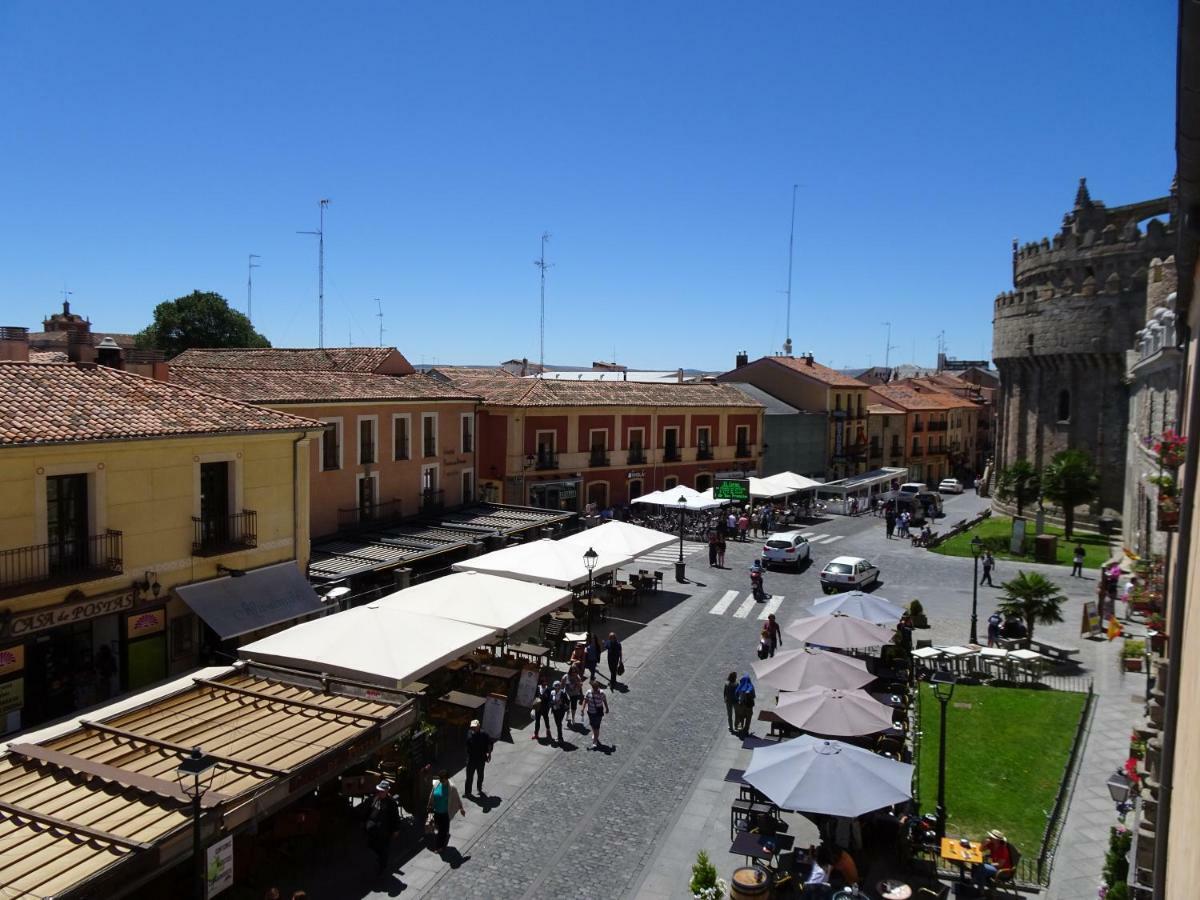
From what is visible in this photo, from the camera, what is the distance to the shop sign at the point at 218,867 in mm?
9430

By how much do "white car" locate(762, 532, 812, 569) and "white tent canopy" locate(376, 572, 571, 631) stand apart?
13.1 metres

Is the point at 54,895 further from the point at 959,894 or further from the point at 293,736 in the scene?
the point at 959,894

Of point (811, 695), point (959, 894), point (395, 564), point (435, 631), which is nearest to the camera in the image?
point (959, 894)

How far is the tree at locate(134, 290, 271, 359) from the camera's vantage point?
211 ft

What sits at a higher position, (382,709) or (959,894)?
(382,709)

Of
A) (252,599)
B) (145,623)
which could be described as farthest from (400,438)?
(145,623)

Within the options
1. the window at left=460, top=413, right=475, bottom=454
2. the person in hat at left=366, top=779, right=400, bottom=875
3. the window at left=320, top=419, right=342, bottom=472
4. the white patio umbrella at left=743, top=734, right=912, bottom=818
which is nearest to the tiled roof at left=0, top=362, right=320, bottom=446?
the window at left=320, top=419, right=342, bottom=472

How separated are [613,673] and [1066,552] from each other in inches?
1026

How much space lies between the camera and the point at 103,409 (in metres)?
16.4

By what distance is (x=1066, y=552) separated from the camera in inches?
1435

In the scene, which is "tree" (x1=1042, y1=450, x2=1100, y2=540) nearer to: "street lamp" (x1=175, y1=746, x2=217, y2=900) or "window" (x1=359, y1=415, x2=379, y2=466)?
"window" (x1=359, y1=415, x2=379, y2=466)

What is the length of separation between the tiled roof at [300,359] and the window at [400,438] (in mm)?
5171

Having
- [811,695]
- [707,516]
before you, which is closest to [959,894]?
[811,695]

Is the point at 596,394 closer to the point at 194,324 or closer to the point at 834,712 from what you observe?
the point at 834,712
